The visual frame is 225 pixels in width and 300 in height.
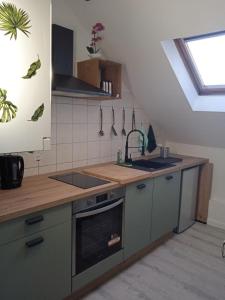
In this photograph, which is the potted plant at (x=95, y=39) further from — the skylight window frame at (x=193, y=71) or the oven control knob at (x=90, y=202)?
the oven control knob at (x=90, y=202)

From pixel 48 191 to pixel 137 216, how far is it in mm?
897

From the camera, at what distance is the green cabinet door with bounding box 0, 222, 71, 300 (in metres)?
1.36

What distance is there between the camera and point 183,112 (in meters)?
2.91

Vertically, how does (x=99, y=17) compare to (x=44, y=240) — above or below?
above

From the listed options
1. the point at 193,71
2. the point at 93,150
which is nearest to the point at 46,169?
the point at 93,150

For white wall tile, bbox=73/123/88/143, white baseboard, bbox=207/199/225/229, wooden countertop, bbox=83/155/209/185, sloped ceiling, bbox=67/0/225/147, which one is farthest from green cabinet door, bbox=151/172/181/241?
white wall tile, bbox=73/123/88/143

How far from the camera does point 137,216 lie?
2213mm

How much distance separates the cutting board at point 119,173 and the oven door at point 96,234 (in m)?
0.17

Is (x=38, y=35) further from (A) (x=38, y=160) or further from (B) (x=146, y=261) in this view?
(B) (x=146, y=261)

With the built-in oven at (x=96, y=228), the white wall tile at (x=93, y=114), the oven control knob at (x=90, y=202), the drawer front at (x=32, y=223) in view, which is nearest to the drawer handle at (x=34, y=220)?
the drawer front at (x=32, y=223)

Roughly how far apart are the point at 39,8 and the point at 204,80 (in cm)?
193

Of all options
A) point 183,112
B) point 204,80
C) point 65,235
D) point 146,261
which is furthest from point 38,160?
point 204,80

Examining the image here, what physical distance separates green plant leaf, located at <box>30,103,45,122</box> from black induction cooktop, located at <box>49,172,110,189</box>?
0.58m

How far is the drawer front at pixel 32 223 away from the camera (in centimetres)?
132
